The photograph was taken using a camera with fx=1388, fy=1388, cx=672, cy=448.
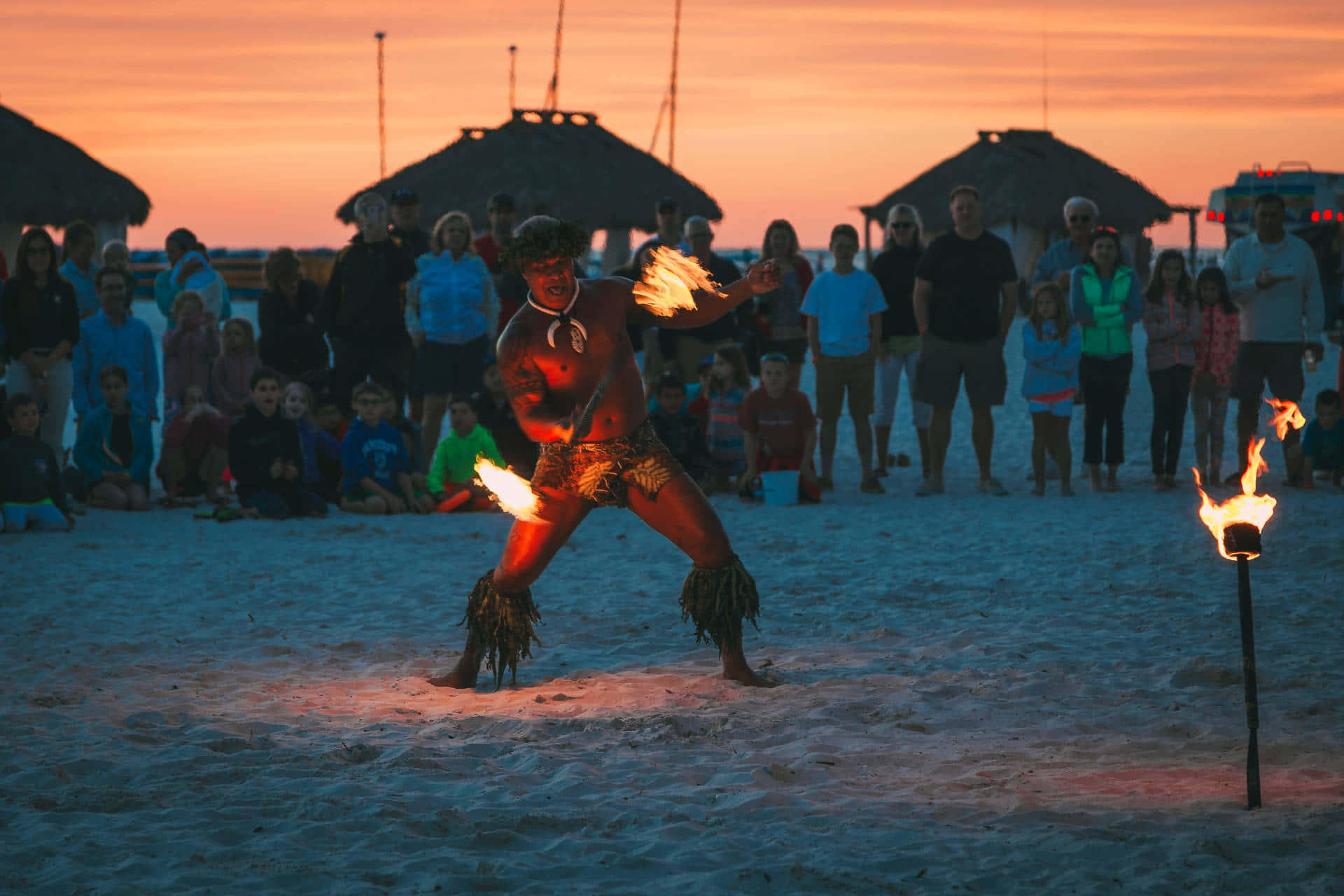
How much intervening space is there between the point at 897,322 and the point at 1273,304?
8.58 ft

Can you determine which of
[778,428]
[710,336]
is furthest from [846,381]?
[710,336]

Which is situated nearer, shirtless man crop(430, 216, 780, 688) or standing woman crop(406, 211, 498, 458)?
shirtless man crop(430, 216, 780, 688)

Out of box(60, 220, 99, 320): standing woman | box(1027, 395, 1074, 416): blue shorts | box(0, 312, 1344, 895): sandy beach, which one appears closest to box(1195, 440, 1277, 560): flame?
box(0, 312, 1344, 895): sandy beach

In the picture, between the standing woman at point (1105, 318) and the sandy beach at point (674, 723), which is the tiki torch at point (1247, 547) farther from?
the standing woman at point (1105, 318)

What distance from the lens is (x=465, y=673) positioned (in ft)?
17.1

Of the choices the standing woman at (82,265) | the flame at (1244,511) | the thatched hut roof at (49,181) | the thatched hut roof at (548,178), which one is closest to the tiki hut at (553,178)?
the thatched hut roof at (548,178)

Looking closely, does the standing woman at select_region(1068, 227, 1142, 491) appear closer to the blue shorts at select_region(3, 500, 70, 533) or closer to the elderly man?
the elderly man

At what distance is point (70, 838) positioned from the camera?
11.6ft

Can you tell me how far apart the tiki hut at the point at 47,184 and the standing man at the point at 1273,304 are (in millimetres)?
17425

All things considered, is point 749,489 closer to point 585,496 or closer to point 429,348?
point 429,348

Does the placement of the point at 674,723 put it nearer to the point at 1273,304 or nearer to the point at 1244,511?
the point at 1244,511

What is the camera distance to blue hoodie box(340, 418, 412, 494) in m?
9.34

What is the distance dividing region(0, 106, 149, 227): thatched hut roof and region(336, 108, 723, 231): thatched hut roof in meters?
4.30

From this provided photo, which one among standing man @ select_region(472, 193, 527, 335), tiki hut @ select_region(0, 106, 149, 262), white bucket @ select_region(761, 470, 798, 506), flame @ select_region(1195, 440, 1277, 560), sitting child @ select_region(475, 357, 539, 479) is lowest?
white bucket @ select_region(761, 470, 798, 506)
